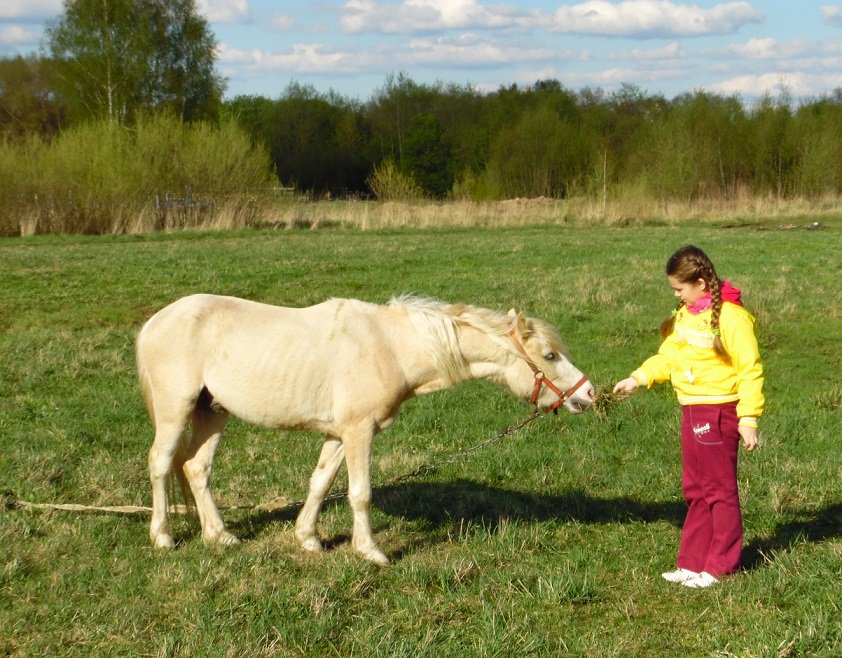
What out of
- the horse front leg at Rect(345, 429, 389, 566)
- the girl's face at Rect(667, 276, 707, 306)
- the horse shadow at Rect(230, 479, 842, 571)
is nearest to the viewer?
the girl's face at Rect(667, 276, 707, 306)

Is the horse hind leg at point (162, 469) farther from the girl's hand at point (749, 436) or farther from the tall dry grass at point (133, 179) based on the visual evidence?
the tall dry grass at point (133, 179)

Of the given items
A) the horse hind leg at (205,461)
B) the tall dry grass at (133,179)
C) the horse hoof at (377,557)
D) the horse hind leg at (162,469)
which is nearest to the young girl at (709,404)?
the horse hoof at (377,557)

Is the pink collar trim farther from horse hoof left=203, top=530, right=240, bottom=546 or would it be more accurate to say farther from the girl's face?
horse hoof left=203, top=530, right=240, bottom=546

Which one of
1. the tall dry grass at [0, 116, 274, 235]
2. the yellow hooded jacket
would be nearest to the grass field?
the yellow hooded jacket

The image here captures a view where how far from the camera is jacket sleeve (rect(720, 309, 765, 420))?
5395mm

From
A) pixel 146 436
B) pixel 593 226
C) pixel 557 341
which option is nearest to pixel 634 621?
pixel 557 341

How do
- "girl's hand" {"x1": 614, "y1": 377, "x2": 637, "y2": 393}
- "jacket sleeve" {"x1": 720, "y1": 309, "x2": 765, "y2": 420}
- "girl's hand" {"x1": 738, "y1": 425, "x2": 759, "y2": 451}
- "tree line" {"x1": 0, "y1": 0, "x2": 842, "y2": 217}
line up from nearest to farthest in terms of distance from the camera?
1. "girl's hand" {"x1": 738, "y1": 425, "x2": 759, "y2": 451}
2. "jacket sleeve" {"x1": 720, "y1": 309, "x2": 765, "y2": 420}
3. "girl's hand" {"x1": 614, "y1": 377, "x2": 637, "y2": 393}
4. "tree line" {"x1": 0, "y1": 0, "x2": 842, "y2": 217}

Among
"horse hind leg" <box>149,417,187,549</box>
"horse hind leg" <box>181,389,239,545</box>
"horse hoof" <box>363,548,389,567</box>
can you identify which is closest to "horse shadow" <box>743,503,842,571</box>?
"horse hoof" <box>363,548,389,567</box>

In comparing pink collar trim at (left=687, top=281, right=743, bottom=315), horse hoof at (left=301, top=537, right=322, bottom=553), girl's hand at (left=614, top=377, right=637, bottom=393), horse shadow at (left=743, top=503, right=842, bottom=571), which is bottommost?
horse shadow at (left=743, top=503, right=842, bottom=571)

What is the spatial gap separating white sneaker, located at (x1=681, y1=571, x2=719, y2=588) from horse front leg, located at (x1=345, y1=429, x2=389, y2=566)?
6.17 feet

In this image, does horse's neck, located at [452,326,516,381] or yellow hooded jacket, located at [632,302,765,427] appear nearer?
yellow hooded jacket, located at [632,302,765,427]

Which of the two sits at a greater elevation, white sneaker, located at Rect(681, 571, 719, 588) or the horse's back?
the horse's back

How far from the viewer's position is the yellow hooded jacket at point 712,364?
5430 millimetres

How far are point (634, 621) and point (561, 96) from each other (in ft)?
214
